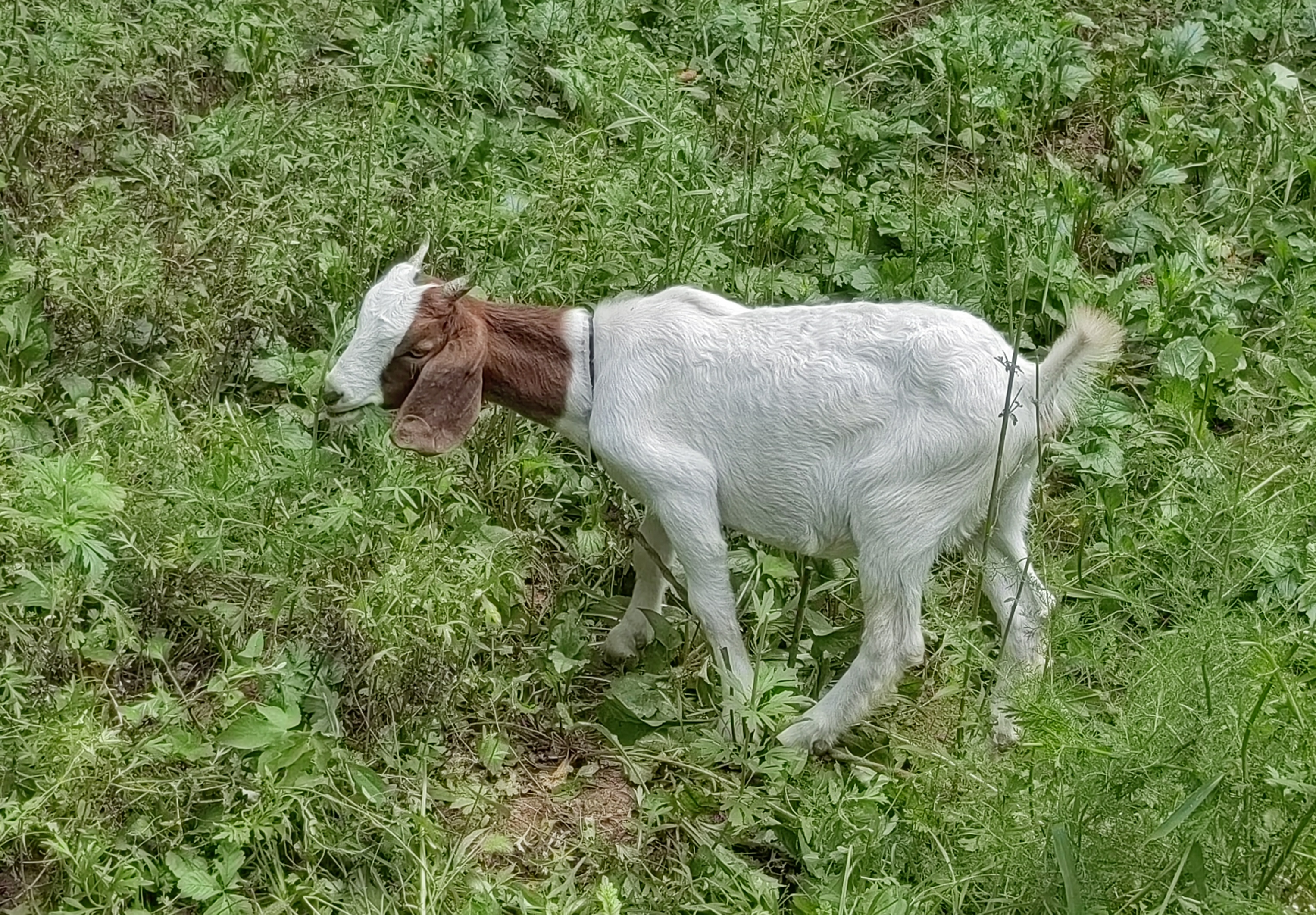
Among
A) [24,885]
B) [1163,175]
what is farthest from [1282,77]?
[24,885]

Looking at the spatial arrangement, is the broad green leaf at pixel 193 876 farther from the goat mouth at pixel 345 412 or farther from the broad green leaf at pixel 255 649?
the goat mouth at pixel 345 412

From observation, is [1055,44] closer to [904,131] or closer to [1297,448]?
[904,131]

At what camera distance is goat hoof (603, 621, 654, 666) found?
4195mm

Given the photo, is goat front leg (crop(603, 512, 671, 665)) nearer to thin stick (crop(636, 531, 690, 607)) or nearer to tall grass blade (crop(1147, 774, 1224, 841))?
thin stick (crop(636, 531, 690, 607))

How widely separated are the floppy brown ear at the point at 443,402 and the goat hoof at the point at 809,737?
3.61 ft

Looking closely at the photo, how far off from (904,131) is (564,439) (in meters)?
2.05

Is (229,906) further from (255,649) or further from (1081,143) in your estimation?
(1081,143)

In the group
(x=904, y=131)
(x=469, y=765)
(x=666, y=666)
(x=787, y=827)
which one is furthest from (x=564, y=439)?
(x=904, y=131)

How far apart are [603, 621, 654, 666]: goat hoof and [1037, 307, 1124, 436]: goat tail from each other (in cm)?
123

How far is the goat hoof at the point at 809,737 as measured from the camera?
12.6ft

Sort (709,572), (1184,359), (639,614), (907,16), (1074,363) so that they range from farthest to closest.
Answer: (907,16)
(1184,359)
(639,614)
(709,572)
(1074,363)

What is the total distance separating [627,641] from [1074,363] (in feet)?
4.73

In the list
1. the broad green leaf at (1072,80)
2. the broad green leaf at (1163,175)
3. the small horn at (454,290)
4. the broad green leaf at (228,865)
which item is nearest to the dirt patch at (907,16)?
the broad green leaf at (1072,80)

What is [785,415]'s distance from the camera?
3.68 meters
